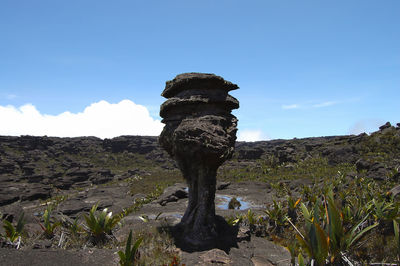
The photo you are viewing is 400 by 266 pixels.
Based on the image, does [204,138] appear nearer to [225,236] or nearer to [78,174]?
[225,236]

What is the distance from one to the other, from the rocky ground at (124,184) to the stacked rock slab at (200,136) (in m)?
1.57

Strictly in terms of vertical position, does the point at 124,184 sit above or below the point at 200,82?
below

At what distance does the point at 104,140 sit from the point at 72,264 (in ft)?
324

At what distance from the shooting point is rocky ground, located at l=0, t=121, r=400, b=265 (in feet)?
27.7

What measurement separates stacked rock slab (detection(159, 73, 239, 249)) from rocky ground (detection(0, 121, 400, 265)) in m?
1.57

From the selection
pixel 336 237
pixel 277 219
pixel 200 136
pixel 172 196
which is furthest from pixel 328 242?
pixel 172 196

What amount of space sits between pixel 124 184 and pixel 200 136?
40912 mm

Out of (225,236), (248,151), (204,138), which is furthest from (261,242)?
(248,151)

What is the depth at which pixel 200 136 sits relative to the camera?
397 inches

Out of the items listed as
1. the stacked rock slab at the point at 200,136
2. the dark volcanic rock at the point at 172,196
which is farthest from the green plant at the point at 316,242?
the dark volcanic rock at the point at 172,196

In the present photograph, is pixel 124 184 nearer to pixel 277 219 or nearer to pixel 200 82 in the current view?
pixel 277 219

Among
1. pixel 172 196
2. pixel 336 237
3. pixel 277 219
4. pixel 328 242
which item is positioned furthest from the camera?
pixel 172 196

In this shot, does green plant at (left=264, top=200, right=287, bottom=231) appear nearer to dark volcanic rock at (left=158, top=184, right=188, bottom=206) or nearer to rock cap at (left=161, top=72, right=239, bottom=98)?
rock cap at (left=161, top=72, right=239, bottom=98)

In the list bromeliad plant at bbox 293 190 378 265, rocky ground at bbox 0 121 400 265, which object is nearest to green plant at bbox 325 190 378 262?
bromeliad plant at bbox 293 190 378 265
